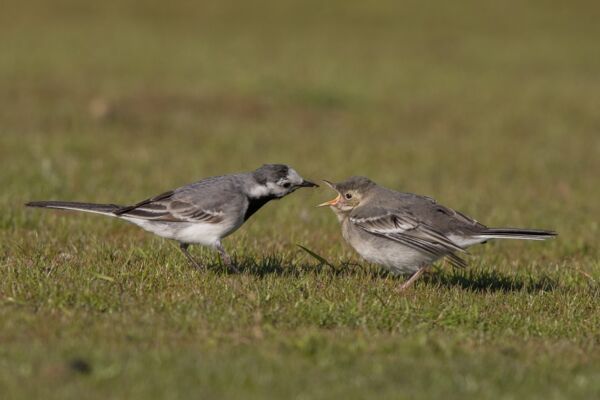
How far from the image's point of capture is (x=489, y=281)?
33.4 ft

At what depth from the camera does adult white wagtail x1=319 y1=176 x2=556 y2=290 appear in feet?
30.8

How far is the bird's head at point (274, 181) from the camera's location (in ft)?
32.5

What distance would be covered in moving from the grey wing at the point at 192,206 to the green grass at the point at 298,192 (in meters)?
0.55

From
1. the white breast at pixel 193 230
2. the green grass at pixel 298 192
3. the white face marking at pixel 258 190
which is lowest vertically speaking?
the green grass at pixel 298 192

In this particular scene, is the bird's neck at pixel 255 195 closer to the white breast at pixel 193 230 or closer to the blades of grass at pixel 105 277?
the white breast at pixel 193 230

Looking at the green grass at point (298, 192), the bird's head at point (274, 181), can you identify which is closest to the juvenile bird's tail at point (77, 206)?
the green grass at point (298, 192)

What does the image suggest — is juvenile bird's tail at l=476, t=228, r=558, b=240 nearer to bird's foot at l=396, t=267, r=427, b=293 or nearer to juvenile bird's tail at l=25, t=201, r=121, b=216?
bird's foot at l=396, t=267, r=427, b=293

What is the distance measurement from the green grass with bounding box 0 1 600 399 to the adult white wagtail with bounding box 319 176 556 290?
0.31m

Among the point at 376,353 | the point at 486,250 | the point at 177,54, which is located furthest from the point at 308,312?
the point at 177,54

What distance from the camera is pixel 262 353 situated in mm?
6910

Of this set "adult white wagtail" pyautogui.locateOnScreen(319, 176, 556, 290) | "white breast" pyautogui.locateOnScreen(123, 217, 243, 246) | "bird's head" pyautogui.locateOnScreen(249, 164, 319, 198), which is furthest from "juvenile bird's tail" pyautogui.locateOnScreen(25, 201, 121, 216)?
"adult white wagtail" pyautogui.locateOnScreen(319, 176, 556, 290)

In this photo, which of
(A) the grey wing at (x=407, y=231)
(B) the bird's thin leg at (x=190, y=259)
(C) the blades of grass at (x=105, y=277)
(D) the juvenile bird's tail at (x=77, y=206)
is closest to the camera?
(C) the blades of grass at (x=105, y=277)

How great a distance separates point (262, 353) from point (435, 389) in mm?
1317

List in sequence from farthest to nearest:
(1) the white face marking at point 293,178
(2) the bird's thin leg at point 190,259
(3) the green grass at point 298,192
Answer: (1) the white face marking at point 293,178 < (2) the bird's thin leg at point 190,259 < (3) the green grass at point 298,192
